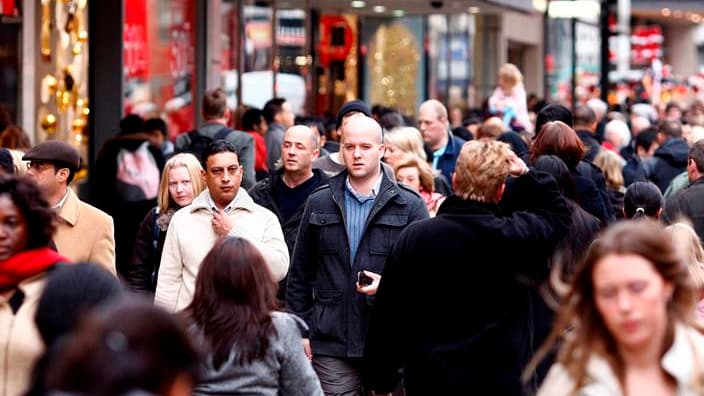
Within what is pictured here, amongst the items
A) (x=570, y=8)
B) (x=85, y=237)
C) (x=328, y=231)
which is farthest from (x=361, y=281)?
(x=570, y=8)

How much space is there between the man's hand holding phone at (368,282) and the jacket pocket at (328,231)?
1.37 feet

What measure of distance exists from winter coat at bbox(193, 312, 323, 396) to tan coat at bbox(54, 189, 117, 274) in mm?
2308

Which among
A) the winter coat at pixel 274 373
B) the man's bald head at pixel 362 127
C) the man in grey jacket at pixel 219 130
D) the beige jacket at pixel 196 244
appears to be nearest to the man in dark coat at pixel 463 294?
the winter coat at pixel 274 373

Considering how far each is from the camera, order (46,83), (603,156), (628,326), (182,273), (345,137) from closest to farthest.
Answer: (628,326) → (182,273) → (345,137) → (603,156) → (46,83)

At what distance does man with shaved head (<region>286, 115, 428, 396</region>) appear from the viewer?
911 cm

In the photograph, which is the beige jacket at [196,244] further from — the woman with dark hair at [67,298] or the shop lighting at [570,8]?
the shop lighting at [570,8]

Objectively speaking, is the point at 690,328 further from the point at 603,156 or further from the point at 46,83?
the point at 46,83

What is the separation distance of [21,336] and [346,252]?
361 cm

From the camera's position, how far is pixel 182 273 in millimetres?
8984

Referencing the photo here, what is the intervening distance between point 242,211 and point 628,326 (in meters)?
4.71

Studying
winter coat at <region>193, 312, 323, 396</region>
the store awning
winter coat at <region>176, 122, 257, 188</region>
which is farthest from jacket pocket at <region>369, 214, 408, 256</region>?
the store awning

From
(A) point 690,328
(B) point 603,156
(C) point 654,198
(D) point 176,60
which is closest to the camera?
(A) point 690,328

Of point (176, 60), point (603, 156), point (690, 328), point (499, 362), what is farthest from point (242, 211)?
point (176, 60)

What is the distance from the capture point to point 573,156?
10852mm
